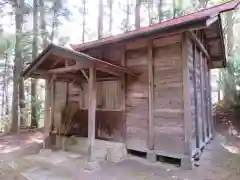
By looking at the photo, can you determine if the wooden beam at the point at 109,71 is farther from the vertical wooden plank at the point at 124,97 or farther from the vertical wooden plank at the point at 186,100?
the vertical wooden plank at the point at 186,100

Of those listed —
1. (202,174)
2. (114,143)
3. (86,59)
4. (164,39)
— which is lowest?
(202,174)

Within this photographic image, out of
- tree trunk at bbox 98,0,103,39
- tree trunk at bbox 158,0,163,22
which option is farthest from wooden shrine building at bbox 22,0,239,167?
tree trunk at bbox 158,0,163,22

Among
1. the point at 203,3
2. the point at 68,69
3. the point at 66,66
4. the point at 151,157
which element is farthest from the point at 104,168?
the point at 203,3

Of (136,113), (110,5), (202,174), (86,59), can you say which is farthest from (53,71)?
(110,5)

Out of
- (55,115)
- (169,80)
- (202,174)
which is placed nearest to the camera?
(202,174)

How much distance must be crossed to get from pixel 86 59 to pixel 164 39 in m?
2.18

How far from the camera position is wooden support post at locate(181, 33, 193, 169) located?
4.91m

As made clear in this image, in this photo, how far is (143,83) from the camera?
19.2ft

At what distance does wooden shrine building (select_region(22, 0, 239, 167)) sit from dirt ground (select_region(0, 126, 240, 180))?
0.40 m

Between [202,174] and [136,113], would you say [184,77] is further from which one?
[202,174]

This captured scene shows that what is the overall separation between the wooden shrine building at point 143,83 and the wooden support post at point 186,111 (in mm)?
23

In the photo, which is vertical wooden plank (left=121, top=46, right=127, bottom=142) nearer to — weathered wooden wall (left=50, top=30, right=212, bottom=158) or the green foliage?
weathered wooden wall (left=50, top=30, right=212, bottom=158)

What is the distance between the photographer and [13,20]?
11.3m

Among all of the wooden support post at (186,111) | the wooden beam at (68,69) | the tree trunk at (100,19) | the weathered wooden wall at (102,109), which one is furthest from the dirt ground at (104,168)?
the tree trunk at (100,19)
